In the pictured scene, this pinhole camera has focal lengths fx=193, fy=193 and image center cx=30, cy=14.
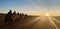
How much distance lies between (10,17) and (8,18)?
79 cm

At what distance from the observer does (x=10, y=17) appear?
3106 centimetres

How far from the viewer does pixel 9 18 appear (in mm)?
30844

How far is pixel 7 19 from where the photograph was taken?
97.8 feet

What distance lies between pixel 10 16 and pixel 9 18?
1.40 ft

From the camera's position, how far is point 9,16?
30.8 meters

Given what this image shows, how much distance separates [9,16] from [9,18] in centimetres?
33

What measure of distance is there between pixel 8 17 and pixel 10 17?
2.35ft

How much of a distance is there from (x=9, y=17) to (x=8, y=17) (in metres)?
0.35

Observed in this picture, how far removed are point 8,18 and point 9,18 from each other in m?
0.53

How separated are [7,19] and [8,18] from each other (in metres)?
0.54

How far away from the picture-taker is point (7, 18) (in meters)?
29.9

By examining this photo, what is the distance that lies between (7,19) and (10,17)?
1.33m

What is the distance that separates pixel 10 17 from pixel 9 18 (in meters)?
0.30

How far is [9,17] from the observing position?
101ft
